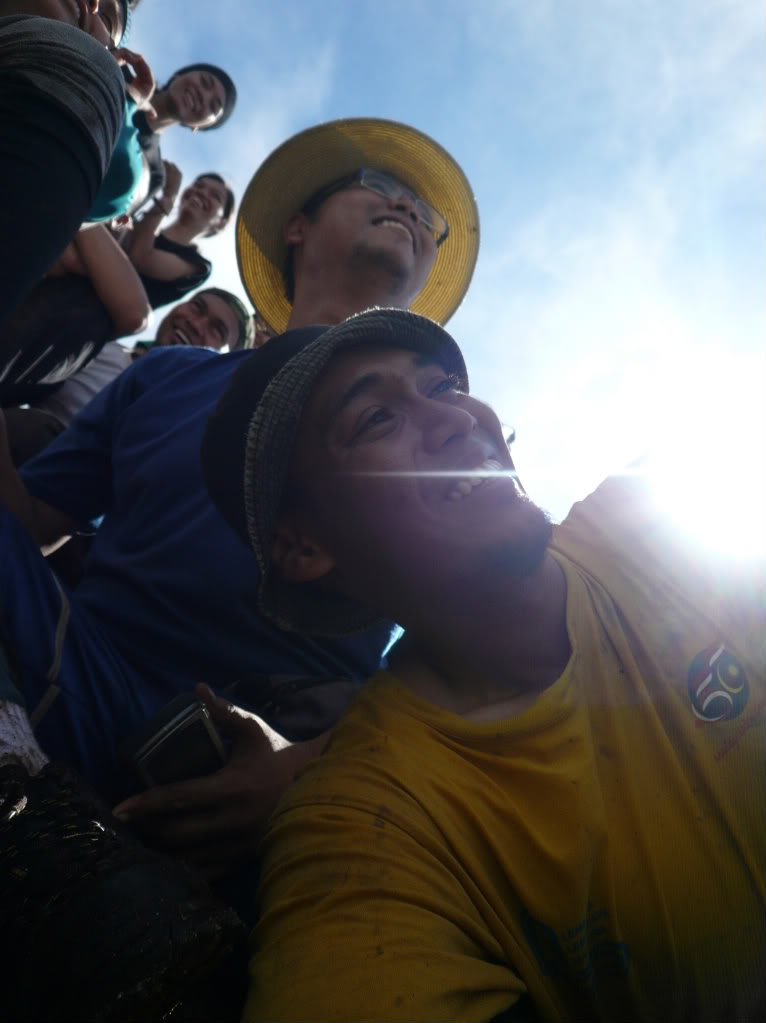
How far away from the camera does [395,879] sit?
1.21 m

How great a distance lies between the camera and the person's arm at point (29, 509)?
90.0 inches

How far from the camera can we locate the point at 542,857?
1.32m

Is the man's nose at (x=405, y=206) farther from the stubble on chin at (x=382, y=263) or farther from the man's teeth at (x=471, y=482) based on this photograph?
the man's teeth at (x=471, y=482)

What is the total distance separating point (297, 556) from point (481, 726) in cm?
70

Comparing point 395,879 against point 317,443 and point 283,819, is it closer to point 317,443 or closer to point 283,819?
point 283,819

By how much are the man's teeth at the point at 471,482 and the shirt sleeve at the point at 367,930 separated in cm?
72

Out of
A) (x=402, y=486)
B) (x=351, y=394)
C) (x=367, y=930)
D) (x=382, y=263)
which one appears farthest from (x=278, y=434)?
(x=382, y=263)

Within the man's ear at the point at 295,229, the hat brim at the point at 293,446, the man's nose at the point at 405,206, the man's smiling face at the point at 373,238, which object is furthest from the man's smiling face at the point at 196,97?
the hat brim at the point at 293,446

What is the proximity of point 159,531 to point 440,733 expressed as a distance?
1.20 m

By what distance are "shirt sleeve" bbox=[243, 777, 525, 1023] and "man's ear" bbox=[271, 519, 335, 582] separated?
669mm

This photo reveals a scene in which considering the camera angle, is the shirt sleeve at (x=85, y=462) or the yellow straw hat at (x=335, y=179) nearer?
the shirt sleeve at (x=85, y=462)

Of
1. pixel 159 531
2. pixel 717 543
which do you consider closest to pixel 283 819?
pixel 159 531

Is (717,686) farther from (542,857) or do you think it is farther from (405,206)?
(405,206)

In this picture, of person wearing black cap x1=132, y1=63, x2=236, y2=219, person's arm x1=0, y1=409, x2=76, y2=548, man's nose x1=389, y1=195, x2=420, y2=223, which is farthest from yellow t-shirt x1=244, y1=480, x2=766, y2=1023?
person wearing black cap x1=132, y1=63, x2=236, y2=219
